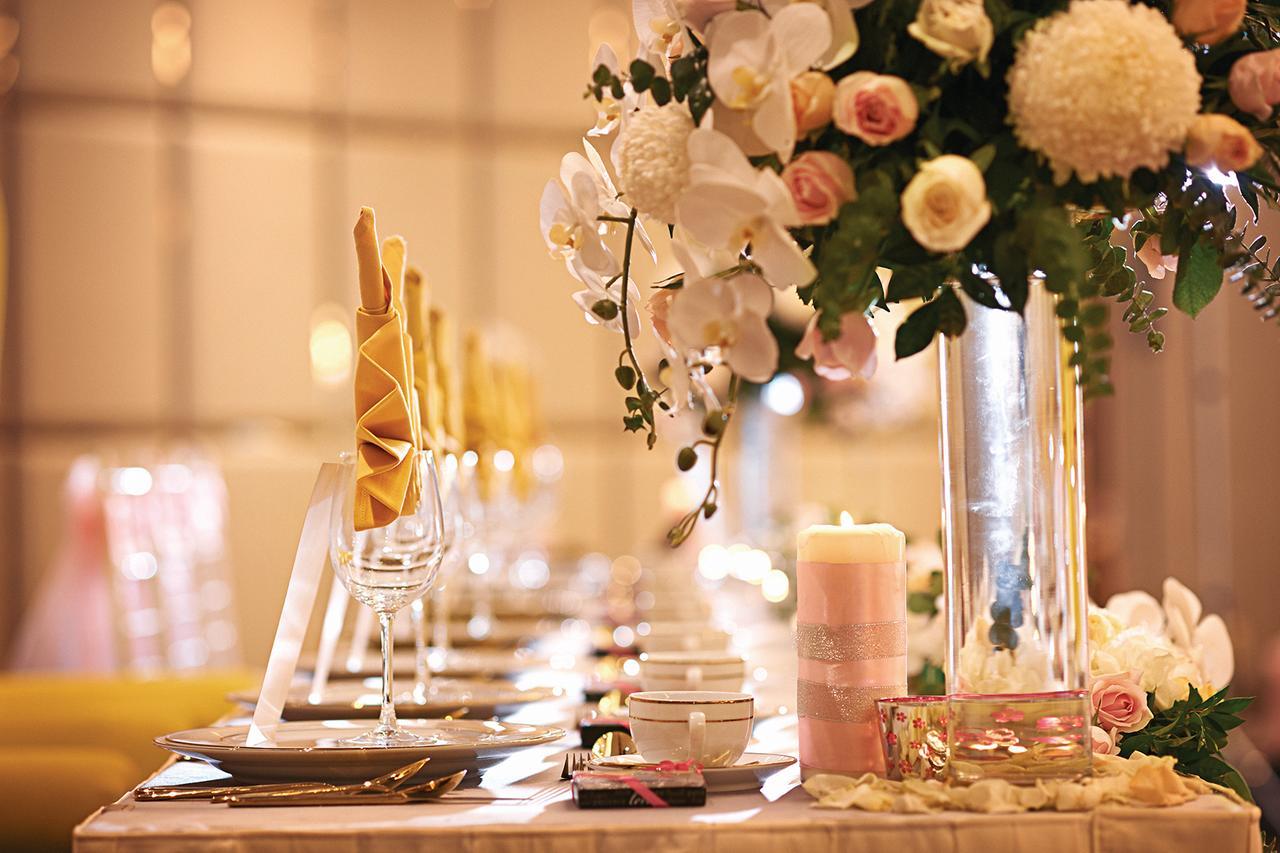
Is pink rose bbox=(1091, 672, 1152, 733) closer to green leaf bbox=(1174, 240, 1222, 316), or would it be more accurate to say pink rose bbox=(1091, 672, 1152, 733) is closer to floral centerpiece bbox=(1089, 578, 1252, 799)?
floral centerpiece bbox=(1089, 578, 1252, 799)

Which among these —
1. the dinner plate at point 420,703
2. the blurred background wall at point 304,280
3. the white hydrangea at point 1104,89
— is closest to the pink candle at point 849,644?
the white hydrangea at point 1104,89

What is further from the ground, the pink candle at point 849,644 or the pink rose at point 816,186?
the pink rose at point 816,186

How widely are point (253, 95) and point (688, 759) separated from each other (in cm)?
546

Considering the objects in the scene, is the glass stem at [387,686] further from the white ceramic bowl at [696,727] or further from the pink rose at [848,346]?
the pink rose at [848,346]

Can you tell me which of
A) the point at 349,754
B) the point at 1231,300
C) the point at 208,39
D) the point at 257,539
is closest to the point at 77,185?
the point at 208,39

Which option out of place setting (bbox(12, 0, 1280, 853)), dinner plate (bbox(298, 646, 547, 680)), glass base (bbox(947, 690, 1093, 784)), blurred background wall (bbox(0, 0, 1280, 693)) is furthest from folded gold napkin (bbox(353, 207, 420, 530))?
blurred background wall (bbox(0, 0, 1280, 693))

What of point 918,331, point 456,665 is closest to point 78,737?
point 456,665

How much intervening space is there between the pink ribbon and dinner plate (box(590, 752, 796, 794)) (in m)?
0.01

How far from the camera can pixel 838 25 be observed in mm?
981

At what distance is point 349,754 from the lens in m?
1.09

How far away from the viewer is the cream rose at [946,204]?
0.90 meters

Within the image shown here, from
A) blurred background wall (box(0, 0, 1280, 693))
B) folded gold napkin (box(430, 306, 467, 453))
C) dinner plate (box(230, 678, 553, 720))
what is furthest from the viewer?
blurred background wall (box(0, 0, 1280, 693))

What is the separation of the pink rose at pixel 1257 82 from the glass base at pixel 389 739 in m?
0.75

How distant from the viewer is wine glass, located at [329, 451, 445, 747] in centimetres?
120
